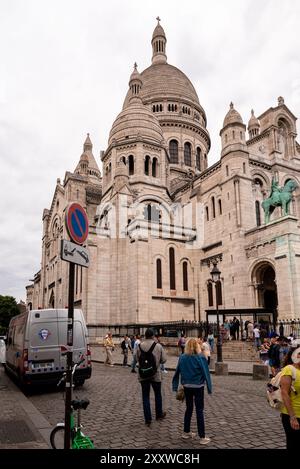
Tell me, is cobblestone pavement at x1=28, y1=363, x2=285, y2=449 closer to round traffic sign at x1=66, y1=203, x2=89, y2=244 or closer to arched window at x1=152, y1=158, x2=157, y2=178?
round traffic sign at x1=66, y1=203, x2=89, y2=244

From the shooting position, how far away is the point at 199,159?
2083 inches

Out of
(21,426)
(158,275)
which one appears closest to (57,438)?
(21,426)

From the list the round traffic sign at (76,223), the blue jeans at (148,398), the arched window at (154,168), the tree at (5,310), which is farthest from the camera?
the tree at (5,310)

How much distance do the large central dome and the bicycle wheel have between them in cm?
5120

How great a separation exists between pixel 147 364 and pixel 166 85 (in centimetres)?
5285

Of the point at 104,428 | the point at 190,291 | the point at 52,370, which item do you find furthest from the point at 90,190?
the point at 104,428

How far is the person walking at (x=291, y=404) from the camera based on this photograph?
13.4 ft

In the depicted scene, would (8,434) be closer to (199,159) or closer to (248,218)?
(248,218)

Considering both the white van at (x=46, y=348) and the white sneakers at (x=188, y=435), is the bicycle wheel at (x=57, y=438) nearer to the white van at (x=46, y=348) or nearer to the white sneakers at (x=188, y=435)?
the white sneakers at (x=188, y=435)

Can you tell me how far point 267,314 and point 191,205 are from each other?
1561 cm

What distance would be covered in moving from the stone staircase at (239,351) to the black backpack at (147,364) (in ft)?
46.0

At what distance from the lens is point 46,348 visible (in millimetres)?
11125

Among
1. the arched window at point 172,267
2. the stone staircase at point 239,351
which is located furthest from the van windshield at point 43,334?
the arched window at point 172,267

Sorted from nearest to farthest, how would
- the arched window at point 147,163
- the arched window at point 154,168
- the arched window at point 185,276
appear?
the arched window at point 185,276 → the arched window at point 147,163 → the arched window at point 154,168
